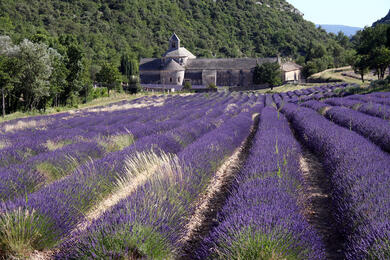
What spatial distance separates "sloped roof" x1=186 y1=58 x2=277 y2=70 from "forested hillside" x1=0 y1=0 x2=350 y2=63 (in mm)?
18017

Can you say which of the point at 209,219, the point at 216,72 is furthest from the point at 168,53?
the point at 209,219

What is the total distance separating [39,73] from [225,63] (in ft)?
142

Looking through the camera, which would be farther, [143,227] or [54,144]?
[54,144]

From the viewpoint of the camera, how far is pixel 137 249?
2.25 m

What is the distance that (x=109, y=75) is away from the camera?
39.3 metres

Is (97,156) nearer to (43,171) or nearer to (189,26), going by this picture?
(43,171)

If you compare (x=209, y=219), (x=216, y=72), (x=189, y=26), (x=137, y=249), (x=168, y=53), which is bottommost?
(x=209, y=219)

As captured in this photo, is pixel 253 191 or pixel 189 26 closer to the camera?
pixel 253 191

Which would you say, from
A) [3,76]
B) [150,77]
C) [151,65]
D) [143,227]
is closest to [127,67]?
[151,65]

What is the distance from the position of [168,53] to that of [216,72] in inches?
424

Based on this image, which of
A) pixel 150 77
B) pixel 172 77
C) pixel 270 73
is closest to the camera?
Answer: pixel 270 73

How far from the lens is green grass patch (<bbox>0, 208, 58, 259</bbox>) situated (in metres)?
Answer: 2.42

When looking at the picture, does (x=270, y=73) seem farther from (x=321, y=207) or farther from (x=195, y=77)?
(x=321, y=207)

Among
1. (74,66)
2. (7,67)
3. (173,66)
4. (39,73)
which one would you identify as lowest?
(39,73)
